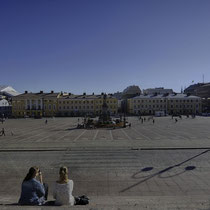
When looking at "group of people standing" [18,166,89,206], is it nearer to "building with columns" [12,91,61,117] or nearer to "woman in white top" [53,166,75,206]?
"woman in white top" [53,166,75,206]

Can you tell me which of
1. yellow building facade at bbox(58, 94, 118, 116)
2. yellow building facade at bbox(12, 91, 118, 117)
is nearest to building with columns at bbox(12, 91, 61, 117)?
yellow building facade at bbox(12, 91, 118, 117)

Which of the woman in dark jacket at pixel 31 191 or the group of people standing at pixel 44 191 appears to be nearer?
the group of people standing at pixel 44 191

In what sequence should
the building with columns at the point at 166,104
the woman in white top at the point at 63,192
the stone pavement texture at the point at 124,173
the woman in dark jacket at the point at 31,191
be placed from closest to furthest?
Result: the woman in white top at the point at 63,192, the woman in dark jacket at the point at 31,191, the stone pavement texture at the point at 124,173, the building with columns at the point at 166,104

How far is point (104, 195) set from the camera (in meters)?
7.80

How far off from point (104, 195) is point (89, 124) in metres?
30.5

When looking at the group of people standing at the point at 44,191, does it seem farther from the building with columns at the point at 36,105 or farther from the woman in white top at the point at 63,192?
the building with columns at the point at 36,105

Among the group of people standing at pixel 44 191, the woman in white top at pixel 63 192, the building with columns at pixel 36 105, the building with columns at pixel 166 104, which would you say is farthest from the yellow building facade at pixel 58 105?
the woman in white top at pixel 63 192

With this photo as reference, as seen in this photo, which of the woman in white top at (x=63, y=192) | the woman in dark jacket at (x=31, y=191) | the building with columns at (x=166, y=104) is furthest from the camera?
the building with columns at (x=166, y=104)

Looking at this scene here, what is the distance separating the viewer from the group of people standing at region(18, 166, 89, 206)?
524cm

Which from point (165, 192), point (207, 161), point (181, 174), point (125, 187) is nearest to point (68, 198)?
point (125, 187)

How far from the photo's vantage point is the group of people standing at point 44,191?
524cm

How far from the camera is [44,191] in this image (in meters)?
5.71

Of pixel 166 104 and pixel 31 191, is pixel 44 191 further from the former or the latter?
pixel 166 104

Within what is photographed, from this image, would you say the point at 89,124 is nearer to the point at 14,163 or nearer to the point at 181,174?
the point at 14,163
